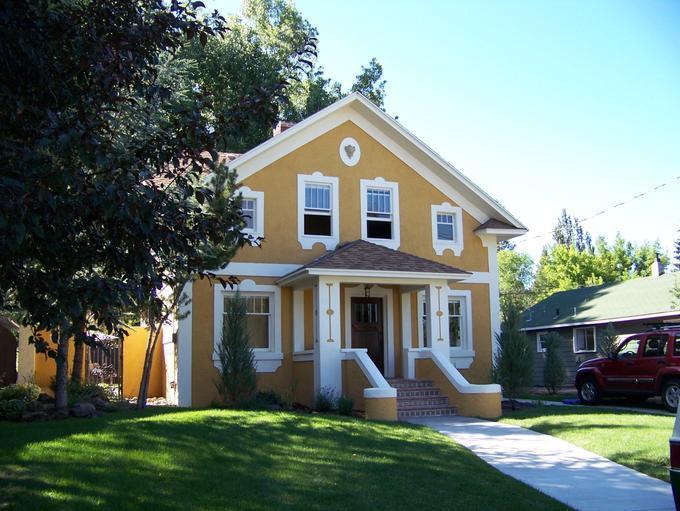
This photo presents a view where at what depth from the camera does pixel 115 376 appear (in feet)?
71.5

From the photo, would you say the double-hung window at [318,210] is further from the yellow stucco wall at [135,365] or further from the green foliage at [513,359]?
the yellow stucco wall at [135,365]

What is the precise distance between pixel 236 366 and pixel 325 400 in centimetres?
234

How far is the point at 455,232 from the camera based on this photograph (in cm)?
2055

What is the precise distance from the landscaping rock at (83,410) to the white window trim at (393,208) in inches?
345

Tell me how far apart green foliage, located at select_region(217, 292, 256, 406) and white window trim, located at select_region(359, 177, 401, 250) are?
5.34 metres

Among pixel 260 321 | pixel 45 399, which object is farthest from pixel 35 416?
pixel 260 321

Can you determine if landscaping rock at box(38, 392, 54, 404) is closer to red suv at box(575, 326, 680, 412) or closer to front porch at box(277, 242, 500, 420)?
front porch at box(277, 242, 500, 420)

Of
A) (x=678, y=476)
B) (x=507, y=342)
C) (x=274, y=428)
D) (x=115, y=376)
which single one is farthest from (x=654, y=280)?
(x=678, y=476)

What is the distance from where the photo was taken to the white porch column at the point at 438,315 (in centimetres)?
1788

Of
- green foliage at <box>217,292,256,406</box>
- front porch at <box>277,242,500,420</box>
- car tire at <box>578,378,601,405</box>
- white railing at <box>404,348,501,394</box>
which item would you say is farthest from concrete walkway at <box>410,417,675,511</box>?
car tire at <box>578,378,601,405</box>

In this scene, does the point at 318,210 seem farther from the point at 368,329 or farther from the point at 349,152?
the point at 368,329

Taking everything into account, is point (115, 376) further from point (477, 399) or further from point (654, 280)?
point (654, 280)

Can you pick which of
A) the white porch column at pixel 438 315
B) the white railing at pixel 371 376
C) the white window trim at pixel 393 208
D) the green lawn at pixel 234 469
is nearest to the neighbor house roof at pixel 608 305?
the white porch column at pixel 438 315

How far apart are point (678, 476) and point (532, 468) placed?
4895 mm
